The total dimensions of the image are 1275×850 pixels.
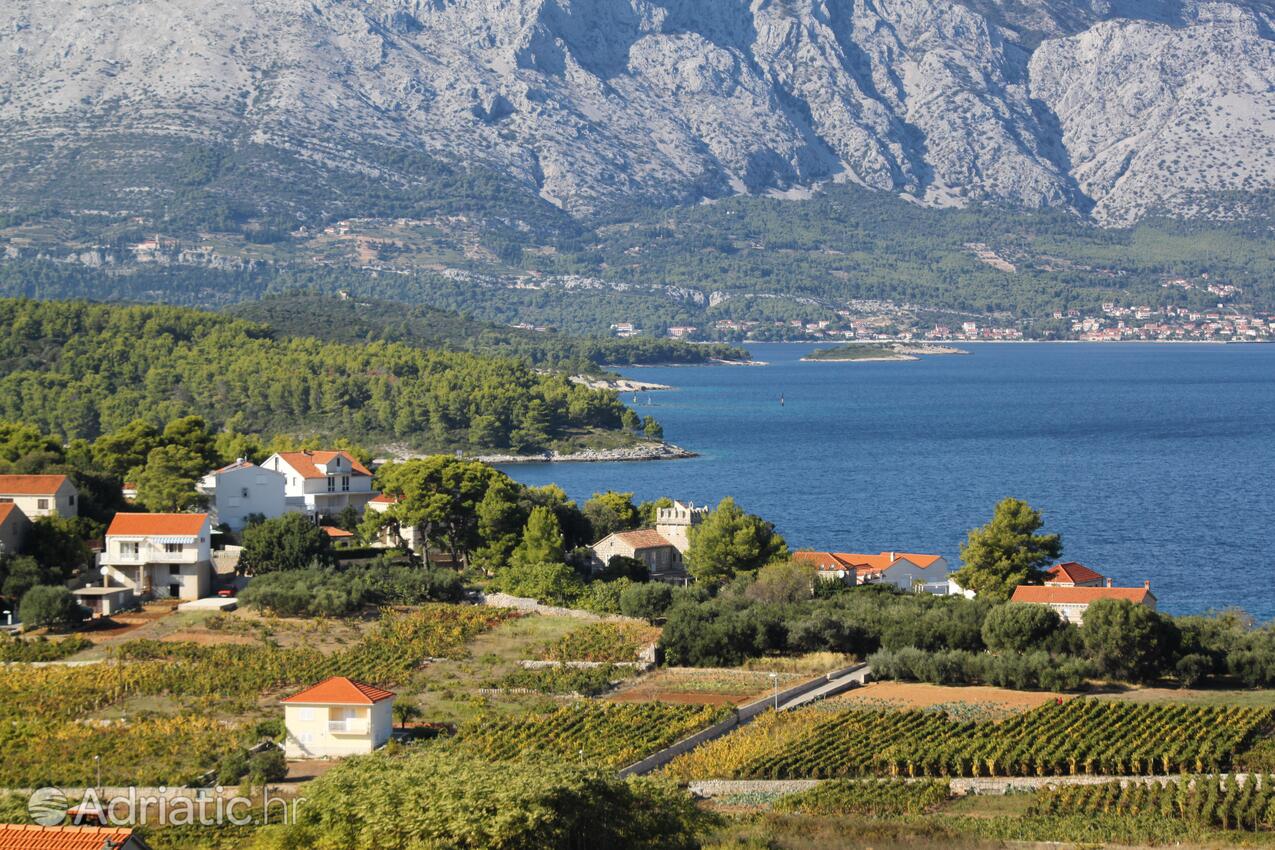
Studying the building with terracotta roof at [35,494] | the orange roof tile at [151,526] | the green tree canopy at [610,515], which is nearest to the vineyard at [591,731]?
the orange roof tile at [151,526]

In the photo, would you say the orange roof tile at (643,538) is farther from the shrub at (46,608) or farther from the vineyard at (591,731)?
the vineyard at (591,731)

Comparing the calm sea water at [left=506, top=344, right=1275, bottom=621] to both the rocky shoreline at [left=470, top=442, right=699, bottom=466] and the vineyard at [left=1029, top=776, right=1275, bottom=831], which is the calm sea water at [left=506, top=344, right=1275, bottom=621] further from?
the vineyard at [left=1029, top=776, right=1275, bottom=831]

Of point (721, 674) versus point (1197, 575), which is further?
point (1197, 575)

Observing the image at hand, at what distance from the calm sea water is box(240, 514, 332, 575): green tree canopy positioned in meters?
24.3

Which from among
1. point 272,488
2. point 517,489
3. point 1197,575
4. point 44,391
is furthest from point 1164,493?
point 44,391

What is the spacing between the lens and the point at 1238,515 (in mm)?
75812

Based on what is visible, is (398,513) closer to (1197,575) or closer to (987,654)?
(987,654)

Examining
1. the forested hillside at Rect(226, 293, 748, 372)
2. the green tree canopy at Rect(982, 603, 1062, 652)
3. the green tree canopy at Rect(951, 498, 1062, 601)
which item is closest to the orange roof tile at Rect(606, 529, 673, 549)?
the green tree canopy at Rect(951, 498, 1062, 601)

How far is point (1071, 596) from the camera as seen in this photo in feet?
145

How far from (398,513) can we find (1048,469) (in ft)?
172

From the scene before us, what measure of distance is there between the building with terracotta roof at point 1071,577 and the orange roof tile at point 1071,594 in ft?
7.08

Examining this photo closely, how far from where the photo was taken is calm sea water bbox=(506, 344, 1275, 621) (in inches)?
2574

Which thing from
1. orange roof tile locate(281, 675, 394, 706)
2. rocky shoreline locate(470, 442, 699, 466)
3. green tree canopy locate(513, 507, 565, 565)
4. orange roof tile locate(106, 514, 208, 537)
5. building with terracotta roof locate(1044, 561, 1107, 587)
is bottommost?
rocky shoreline locate(470, 442, 699, 466)

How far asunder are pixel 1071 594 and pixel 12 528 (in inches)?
988
